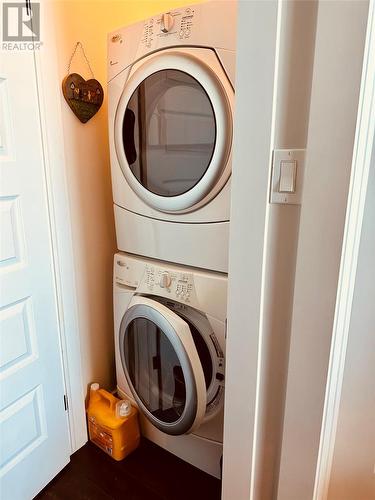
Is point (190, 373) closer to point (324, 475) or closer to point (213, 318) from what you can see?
point (213, 318)

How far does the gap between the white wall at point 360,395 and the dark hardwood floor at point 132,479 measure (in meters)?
0.59

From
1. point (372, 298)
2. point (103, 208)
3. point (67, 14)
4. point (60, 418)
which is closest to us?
point (372, 298)

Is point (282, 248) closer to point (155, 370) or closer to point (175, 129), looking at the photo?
point (175, 129)

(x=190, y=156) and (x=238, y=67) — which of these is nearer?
(x=238, y=67)

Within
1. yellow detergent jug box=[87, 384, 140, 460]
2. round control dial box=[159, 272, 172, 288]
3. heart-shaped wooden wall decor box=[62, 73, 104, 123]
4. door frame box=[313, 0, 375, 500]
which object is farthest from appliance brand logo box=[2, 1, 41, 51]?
yellow detergent jug box=[87, 384, 140, 460]

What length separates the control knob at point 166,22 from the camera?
42.5 inches

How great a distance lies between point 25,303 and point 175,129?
81cm

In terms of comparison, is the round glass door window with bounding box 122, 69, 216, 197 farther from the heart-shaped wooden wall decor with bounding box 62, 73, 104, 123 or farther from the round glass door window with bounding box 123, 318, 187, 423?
the round glass door window with bounding box 123, 318, 187, 423

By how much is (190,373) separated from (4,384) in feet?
2.09

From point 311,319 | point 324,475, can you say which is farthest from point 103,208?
point 324,475

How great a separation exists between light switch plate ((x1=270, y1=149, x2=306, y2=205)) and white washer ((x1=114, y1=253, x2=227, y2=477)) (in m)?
0.48

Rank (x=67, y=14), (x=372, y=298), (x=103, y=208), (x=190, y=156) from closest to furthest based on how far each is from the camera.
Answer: (x=372, y=298)
(x=190, y=156)
(x=67, y=14)
(x=103, y=208)

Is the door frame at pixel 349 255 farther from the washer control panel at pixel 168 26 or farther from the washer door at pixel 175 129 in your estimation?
the washer control panel at pixel 168 26

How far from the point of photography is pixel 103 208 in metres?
1.57
